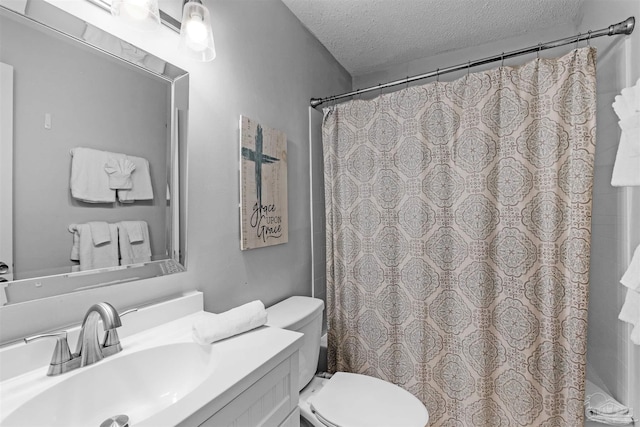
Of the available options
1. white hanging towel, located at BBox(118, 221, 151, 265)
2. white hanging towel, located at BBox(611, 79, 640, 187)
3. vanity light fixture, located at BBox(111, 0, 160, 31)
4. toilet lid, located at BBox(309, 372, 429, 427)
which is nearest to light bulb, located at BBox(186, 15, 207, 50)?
vanity light fixture, located at BBox(111, 0, 160, 31)

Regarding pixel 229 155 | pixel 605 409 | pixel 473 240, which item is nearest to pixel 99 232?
pixel 229 155

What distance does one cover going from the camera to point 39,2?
2.43 feet

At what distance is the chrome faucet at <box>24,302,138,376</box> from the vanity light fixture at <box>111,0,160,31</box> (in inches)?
30.3

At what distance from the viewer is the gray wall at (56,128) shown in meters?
0.71

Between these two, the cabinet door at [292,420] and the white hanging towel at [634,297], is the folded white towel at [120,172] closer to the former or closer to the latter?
the cabinet door at [292,420]

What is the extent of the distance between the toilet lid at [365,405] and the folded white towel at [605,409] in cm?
72

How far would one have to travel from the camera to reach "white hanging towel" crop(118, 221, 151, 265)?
0.91 meters

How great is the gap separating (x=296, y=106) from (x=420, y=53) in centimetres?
113

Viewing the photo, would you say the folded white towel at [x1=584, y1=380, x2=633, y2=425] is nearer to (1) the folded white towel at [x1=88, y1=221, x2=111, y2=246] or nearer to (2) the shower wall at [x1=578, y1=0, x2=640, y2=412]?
(2) the shower wall at [x1=578, y1=0, x2=640, y2=412]

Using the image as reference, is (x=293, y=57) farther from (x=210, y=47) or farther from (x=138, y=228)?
(x=138, y=228)

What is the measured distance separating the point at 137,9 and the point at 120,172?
1.51 feet

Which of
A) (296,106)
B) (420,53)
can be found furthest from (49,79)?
(420,53)

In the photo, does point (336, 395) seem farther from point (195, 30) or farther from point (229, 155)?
point (195, 30)

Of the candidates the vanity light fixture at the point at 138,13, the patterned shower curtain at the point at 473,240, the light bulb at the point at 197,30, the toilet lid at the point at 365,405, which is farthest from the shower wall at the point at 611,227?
the vanity light fixture at the point at 138,13
